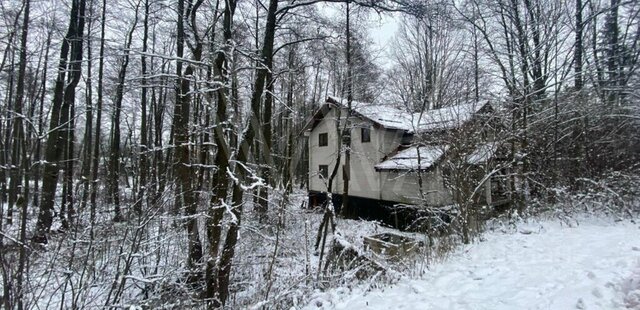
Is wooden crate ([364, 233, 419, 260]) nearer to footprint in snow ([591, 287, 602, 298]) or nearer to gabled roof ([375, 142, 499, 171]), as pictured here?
gabled roof ([375, 142, 499, 171])

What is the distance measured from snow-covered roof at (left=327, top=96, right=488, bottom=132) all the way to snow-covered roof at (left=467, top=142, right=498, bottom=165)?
2.60 ft

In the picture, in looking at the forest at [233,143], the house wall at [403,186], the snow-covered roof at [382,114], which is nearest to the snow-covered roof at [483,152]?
the forest at [233,143]

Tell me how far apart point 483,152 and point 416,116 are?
6.97m

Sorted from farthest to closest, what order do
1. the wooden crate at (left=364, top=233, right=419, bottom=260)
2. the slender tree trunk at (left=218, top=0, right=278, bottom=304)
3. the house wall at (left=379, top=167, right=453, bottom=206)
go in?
1. the house wall at (left=379, top=167, right=453, bottom=206)
2. the wooden crate at (left=364, top=233, right=419, bottom=260)
3. the slender tree trunk at (left=218, top=0, right=278, bottom=304)

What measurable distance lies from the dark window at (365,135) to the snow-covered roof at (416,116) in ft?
3.94

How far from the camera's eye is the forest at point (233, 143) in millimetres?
4695

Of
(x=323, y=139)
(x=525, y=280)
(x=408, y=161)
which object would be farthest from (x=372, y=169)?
(x=525, y=280)

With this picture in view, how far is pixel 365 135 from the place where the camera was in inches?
688

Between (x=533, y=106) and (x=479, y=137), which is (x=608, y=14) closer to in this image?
(x=533, y=106)

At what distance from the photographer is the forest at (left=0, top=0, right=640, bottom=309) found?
4.70m

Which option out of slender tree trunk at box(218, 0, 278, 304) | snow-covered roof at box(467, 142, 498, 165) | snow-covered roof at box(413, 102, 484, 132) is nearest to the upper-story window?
snow-covered roof at box(413, 102, 484, 132)

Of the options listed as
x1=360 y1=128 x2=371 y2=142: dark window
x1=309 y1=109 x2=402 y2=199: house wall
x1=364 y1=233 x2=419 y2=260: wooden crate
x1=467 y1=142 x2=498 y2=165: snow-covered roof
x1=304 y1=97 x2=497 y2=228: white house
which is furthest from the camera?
x1=360 y1=128 x2=371 y2=142: dark window

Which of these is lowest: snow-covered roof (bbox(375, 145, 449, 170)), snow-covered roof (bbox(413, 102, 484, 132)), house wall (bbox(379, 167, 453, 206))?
house wall (bbox(379, 167, 453, 206))

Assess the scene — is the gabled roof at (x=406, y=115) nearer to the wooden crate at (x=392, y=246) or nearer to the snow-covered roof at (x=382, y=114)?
the snow-covered roof at (x=382, y=114)
